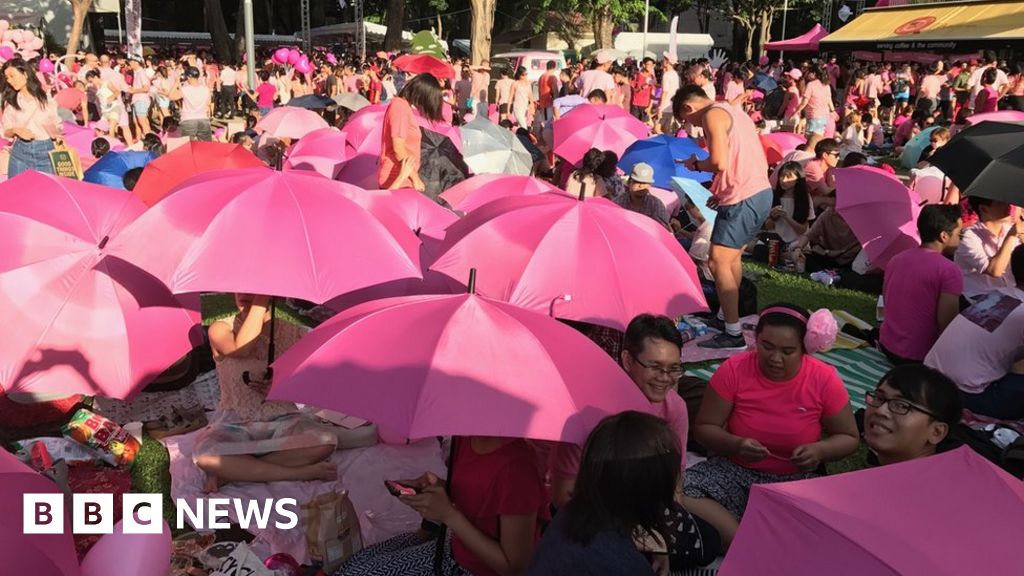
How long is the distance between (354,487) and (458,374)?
1966mm

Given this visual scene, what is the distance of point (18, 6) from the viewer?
35375 millimetres

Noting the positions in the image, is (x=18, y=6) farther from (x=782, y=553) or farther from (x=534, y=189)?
(x=782, y=553)

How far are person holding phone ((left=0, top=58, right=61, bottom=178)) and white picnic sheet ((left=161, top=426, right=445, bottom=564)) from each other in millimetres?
3993

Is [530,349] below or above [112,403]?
above

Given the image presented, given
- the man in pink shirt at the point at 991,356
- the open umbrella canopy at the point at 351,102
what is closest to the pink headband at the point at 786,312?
the man in pink shirt at the point at 991,356

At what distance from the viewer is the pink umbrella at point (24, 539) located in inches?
83.7

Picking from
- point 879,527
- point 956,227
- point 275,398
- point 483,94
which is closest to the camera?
point 879,527

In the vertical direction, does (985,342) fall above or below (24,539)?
below

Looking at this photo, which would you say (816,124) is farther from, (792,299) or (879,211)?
(879,211)

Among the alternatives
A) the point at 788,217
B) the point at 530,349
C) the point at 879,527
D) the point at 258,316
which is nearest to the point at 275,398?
the point at 530,349

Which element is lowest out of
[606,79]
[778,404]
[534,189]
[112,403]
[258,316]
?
[112,403]

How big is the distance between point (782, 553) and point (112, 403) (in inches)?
180

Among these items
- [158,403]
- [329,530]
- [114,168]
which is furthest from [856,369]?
[114,168]

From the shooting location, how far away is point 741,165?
6445mm
